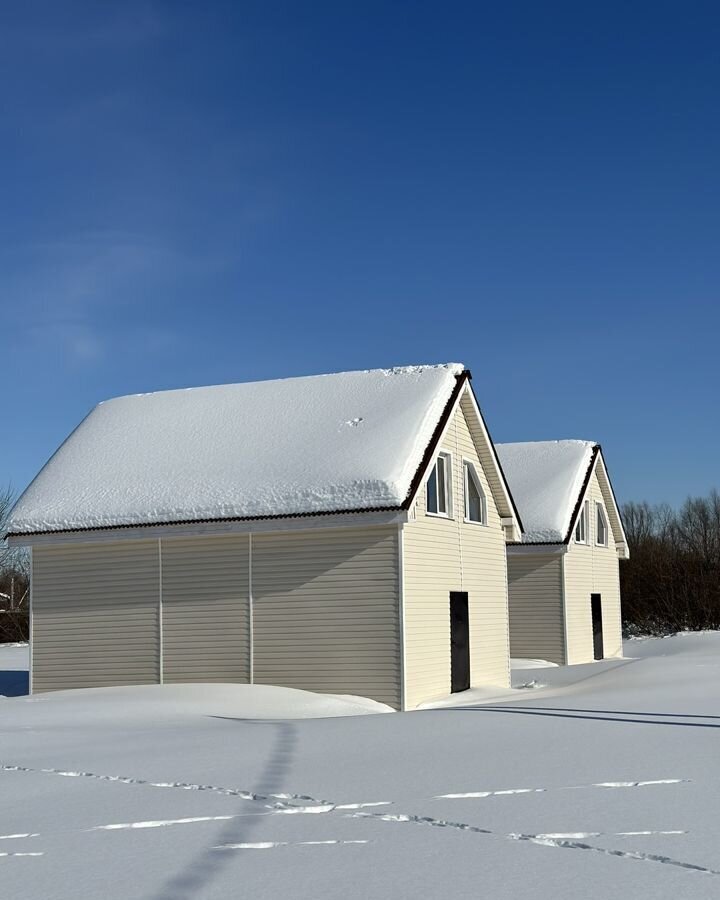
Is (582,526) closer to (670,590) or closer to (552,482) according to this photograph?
(552,482)

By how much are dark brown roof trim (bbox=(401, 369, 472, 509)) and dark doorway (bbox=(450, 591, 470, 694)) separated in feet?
10.8

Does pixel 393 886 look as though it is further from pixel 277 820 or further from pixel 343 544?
pixel 343 544

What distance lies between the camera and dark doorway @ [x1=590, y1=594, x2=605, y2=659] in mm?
33000

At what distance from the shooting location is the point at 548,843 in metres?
5.78

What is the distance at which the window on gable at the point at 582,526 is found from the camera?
105 feet

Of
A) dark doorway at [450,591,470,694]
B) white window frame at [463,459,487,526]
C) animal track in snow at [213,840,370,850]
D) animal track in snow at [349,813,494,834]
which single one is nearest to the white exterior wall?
dark doorway at [450,591,470,694]

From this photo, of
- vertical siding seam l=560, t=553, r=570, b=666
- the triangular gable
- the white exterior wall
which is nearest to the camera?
the white exterior wall

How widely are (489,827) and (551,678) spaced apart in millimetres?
18651

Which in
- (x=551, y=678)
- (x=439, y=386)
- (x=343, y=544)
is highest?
(x=439, y=386)

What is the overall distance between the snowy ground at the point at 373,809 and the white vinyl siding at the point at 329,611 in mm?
4981

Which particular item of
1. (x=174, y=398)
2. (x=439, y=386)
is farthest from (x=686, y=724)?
(x=174, y=398)

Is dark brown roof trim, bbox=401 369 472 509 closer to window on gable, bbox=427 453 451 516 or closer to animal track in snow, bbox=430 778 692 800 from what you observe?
window on gable, bbox=427 453 451 516

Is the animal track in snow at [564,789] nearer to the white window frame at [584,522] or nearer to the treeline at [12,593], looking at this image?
the white window frame at [584,522]

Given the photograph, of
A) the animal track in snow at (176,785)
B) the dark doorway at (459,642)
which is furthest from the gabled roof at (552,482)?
the animal track in snow at (176,785)
